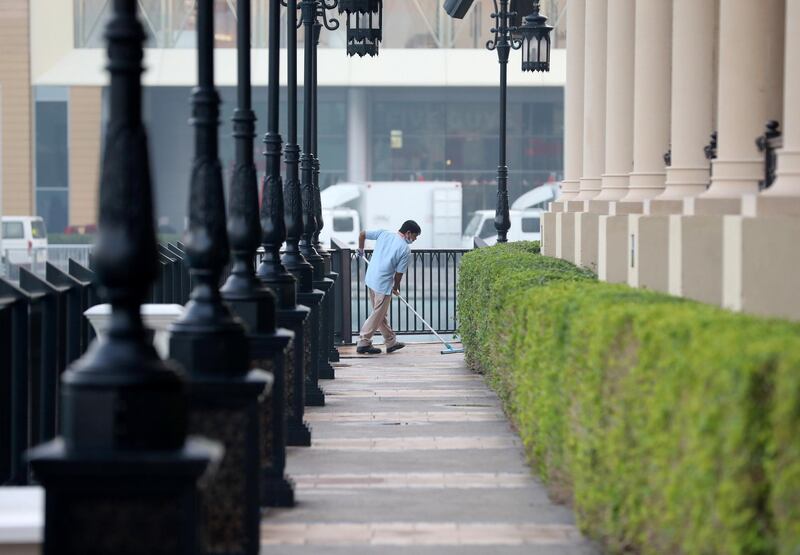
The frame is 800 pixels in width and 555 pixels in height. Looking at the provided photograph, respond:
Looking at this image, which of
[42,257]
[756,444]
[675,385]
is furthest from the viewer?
[42,257]

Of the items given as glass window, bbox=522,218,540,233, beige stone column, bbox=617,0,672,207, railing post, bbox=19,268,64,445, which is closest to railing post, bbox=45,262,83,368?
railing post, bbox=19,268,64,445

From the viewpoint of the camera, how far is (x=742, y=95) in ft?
42.3

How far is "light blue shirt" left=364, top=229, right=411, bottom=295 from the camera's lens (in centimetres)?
2372

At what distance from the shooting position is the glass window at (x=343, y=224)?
51.1 m

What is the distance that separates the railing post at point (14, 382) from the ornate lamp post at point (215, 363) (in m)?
1.85

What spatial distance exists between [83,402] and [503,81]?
2348cm

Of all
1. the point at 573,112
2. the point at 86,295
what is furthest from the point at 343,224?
the point at 86,295

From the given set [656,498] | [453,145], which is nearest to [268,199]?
[656,498]

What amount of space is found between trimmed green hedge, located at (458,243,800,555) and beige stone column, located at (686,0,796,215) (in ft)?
6.10

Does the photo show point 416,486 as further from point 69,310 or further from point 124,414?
point 124,414

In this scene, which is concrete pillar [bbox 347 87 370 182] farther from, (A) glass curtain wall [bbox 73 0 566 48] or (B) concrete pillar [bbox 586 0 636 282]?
(B) concrete pillar [bbox 586 0 636 282]

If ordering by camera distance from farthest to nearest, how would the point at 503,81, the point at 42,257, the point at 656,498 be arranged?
the point at 42,257, the point at 503,81, the point at 656,498

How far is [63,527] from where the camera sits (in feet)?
17.1

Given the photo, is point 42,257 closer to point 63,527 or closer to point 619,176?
point 619,176
